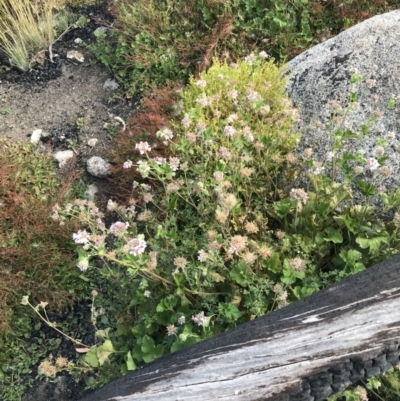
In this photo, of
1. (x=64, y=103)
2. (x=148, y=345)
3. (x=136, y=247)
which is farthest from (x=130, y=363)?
(x=64, y=103)

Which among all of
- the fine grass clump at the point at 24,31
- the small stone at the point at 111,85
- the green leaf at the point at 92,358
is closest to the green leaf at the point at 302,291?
the green leaf at the point at 92,358

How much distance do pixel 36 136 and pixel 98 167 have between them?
0.88 m

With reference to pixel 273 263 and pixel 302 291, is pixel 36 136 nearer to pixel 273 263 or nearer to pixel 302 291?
pixel 273 263

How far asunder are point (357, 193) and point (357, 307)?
1.80m

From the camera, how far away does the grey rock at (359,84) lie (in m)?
3.32

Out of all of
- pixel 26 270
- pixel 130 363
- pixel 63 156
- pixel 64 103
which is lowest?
pixel 130 363

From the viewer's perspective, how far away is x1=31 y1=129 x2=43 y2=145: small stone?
15.5 ft

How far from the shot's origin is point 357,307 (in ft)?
5.35

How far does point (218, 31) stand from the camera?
191 inches

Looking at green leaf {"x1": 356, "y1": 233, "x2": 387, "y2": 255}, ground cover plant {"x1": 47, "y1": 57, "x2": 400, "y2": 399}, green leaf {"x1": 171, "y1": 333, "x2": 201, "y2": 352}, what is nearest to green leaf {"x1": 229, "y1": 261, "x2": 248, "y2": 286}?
ground cover plant {"x1": 47, "y1": 57, "x2": 400, "y2": 399}

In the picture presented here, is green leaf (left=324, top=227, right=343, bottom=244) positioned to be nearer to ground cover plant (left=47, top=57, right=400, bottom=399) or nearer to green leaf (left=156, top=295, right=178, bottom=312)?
ground cover plant (left=47, top=57, right=400, bottom=399)

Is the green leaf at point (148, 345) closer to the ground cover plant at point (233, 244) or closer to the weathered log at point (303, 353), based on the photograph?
the ground cover plant at point (233, 244)

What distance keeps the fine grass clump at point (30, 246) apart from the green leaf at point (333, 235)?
207cm

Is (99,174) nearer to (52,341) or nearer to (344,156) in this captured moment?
(52,341)
